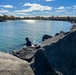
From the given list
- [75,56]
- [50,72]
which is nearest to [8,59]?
[50,72]

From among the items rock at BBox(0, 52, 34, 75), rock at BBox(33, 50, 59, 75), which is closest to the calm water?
rock at BBox(0, 52, 34, 75)

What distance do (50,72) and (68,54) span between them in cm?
127

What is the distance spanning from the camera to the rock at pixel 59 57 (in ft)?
32.3

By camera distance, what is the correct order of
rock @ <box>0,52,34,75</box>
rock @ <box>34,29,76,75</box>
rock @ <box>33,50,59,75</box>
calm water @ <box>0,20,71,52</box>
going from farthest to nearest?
calm water @ <box>0,20,71,52</box> → rock @ <box>0,52,34,75</box> → rock @ <box>34,29,76,75</box> → rock @ <box>33,50,59,75</box>

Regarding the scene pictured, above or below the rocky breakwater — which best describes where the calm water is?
below

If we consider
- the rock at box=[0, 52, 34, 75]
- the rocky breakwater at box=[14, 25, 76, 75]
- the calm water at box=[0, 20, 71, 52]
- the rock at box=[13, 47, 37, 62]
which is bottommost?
the calm water at box=[0, 20, 71, 52]

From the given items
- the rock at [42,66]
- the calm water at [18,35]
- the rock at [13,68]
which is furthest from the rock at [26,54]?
the calm water at [18,35]

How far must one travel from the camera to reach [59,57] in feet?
33.5

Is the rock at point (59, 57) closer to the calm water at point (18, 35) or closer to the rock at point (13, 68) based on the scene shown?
the rock at point (13, 68)

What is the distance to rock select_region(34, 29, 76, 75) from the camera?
9859 mm

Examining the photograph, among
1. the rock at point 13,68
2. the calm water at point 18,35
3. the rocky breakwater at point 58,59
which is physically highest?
the rocky breakwater at point 58,59

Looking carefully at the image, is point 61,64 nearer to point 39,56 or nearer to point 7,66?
point 39,56

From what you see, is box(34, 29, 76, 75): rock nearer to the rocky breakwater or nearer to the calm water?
the rocky breakwater

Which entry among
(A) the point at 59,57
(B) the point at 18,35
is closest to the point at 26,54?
(A) the point at 59,57
